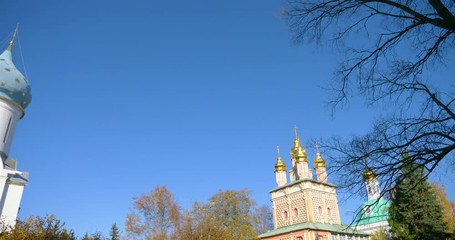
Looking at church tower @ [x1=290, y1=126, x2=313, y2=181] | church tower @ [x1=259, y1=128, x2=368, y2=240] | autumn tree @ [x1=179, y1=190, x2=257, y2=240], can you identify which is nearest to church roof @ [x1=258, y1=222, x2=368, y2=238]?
church tower @ [x1=259, y1=128, x2=368, y2=240]

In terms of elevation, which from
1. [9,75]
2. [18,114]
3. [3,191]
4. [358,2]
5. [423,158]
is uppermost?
[9,75]

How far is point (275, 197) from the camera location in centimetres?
4034

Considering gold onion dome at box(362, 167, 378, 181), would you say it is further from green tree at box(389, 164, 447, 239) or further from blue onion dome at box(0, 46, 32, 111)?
blue onion dome at box(0, 46, 32, 111)

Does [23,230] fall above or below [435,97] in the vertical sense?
below

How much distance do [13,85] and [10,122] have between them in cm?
220

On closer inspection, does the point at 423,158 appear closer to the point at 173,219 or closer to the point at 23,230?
the point at 23,230

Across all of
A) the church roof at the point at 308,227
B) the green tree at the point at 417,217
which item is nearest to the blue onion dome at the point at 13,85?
the green tree at the point at 417,217

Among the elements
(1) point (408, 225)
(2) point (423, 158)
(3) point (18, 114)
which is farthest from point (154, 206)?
(2) point (423, 158)

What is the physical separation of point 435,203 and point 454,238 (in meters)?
3.40

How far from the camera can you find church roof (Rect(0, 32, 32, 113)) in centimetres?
2011

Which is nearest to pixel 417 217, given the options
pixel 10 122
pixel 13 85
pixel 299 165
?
pixel 299 165

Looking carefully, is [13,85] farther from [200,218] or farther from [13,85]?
[200,218]

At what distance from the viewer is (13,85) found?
801 inches

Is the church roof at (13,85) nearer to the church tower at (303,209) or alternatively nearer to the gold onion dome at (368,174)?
the gold onion dome at (368,174)
